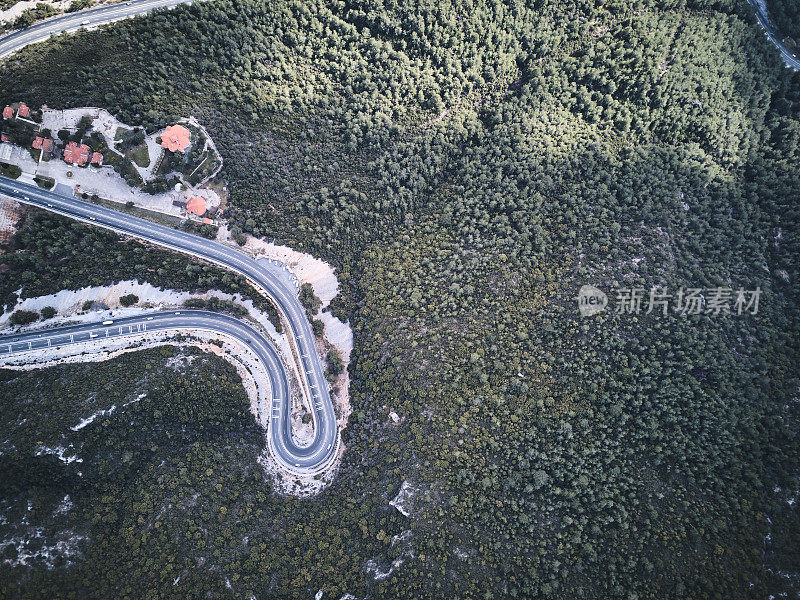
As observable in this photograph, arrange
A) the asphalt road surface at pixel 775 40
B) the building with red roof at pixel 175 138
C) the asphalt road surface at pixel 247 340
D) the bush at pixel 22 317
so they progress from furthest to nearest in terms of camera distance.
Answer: the asphalt road surface at pixel 775 40
the building with red roof at pixel 175 138
the asphalt road surface at pixel 247 340
the bush at pixel 22 317

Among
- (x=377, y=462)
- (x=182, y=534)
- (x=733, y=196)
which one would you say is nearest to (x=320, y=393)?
(x=377, y=462)

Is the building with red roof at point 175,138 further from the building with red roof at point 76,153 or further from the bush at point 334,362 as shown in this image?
the bush at point 334,362

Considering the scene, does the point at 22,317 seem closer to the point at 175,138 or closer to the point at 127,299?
the point at 127,299

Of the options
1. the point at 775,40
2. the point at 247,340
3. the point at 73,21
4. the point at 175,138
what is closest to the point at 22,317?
the point at 247,340

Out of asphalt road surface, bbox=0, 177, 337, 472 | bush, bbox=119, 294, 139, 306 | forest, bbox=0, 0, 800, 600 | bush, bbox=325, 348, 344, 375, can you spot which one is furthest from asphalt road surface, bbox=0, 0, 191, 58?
bush, bbox=325, 348, 344, 375

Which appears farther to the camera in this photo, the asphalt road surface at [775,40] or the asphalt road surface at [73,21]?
the asphalt road surface at [775,40]

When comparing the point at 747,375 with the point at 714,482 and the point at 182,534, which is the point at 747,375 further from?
the point at 182,534

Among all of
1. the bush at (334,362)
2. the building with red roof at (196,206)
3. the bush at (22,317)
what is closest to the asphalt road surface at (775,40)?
the bush at (334,362)
